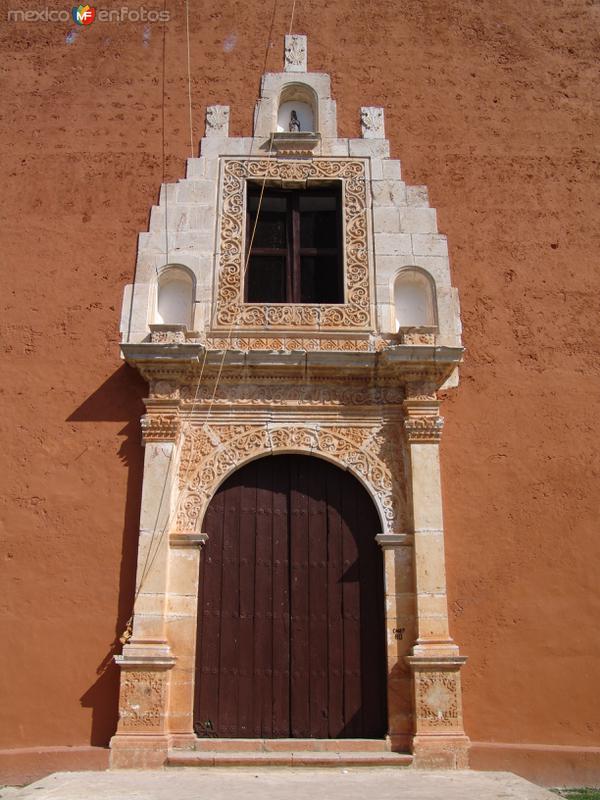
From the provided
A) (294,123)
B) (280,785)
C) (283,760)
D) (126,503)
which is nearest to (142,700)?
(283,760)

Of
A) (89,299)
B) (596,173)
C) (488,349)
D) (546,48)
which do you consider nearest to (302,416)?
(488,349)

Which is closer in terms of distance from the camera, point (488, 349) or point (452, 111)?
point (488, 349)

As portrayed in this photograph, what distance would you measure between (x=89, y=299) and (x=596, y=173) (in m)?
4.96

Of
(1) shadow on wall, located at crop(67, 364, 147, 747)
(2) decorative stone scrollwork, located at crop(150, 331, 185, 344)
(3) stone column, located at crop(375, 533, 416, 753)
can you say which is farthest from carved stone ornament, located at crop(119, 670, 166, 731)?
(2) decorative stone scrollwork, located at crop(150, 331, 185, 344)

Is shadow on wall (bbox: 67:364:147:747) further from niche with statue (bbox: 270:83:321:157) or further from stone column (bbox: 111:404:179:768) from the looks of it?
niche with statue (bbox: 270:83:321:157)

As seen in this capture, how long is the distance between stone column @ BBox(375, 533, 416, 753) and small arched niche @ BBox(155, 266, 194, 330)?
2.66 meters

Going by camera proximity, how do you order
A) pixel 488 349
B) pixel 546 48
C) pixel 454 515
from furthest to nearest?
1. pixel 546 48
2. pixel 488 349
3. pixel 454 515

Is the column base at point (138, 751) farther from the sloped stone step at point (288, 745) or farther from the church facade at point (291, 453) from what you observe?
the sloped stone step at point (288, 745)

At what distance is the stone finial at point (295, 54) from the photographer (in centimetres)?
779

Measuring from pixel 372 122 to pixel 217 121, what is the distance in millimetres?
1515

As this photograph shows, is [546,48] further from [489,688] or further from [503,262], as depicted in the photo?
[489,688]

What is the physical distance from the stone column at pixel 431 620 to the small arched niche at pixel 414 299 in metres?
0.86

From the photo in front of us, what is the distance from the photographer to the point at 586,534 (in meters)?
6.30

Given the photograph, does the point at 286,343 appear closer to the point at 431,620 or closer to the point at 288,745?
the point at 431,620
